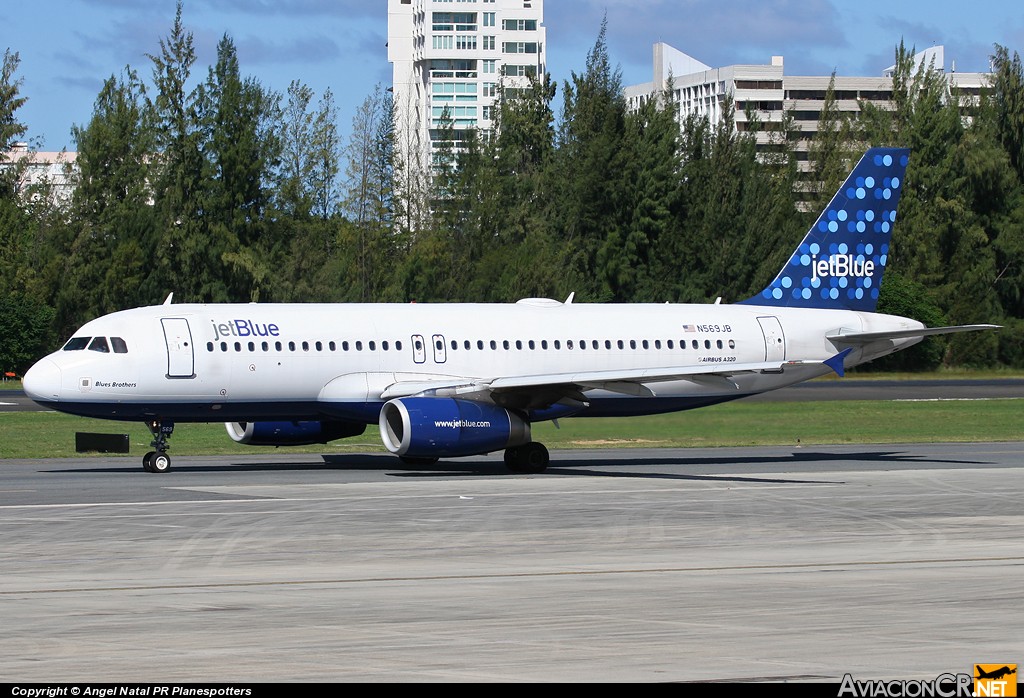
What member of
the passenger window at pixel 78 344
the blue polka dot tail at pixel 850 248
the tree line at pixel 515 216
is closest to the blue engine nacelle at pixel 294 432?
the passenger window at pixel 78 344

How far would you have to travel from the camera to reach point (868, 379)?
84.1 metres

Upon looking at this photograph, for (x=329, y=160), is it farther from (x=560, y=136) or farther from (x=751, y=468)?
(x=751, y=468)

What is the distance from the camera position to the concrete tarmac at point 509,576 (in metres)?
12.9

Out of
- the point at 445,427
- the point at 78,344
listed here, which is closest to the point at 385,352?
the point at 445,427

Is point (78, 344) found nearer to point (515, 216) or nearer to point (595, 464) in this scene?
point (595, 464)

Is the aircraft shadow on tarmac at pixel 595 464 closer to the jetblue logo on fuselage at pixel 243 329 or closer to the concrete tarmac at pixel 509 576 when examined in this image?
the concrete tarmac at pixel 509 576

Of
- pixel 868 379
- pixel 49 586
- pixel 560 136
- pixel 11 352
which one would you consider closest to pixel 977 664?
pixel 49 586

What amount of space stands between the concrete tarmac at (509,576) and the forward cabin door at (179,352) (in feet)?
7.48

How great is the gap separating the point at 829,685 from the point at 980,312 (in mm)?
92315

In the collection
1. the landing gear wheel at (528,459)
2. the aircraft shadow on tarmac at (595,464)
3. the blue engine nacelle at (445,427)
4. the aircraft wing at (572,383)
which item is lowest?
the aircraft shadow on tarmac at (595,464)

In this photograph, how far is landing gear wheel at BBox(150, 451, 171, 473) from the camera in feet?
112

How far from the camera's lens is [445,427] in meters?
32.9

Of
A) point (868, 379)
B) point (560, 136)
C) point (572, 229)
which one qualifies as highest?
point (560, 136)

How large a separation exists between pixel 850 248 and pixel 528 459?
12.2m
